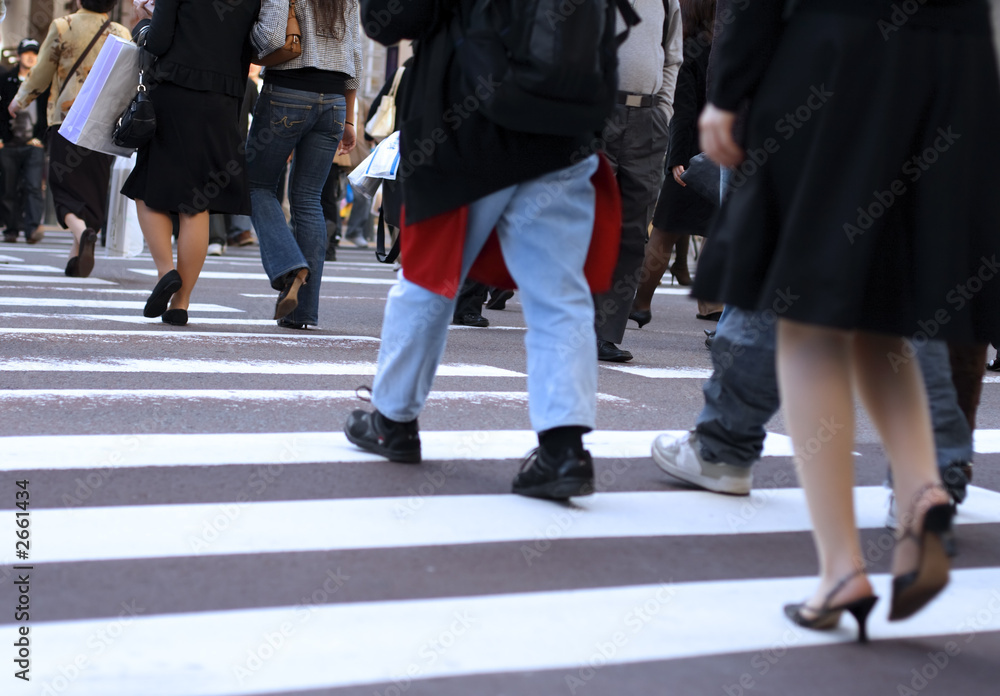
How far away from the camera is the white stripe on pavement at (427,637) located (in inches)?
90.4

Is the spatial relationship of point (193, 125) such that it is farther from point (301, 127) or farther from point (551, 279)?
point (551, 279)

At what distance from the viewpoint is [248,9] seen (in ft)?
22.2

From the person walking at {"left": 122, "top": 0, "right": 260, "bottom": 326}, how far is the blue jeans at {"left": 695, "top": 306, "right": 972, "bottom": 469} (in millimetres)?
3630

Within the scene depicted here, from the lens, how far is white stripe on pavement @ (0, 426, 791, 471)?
376cm

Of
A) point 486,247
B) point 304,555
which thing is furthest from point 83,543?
point 486,247

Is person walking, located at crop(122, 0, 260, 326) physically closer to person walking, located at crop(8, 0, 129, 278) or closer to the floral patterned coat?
person walking, located at crop(8, 0, 129, 278)

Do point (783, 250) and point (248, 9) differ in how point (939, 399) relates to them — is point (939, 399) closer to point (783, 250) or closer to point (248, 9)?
point (783, 250)

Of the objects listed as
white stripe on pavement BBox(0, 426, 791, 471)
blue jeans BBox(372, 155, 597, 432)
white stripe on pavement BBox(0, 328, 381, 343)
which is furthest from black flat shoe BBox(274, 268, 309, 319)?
blue jeans BBox(372, 155, 597, 432)

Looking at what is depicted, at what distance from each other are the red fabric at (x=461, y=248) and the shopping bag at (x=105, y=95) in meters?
4.02

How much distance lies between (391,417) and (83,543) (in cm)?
109

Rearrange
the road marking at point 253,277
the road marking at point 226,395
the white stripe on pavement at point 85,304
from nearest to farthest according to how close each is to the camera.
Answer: the road marking at point 226,395 < the white stripe on pavement at point 85,304 < the road marking at point 253,277

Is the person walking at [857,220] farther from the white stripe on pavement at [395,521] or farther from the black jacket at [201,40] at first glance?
the black jacket at [201,40]

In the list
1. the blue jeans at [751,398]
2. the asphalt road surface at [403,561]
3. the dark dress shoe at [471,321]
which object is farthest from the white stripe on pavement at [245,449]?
the dark dress shoe at [471,321]

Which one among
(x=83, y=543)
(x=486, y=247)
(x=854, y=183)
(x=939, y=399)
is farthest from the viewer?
(x=486, y=247)
